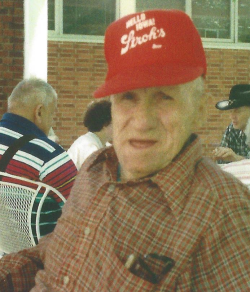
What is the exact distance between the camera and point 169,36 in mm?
1228

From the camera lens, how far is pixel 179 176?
1.25m

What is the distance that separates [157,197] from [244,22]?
759 centimetres

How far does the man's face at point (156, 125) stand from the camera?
127 centimetres

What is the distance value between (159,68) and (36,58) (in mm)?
4027

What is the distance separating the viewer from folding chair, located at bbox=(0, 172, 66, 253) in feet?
7.71

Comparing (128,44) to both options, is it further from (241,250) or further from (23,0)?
(23,0)

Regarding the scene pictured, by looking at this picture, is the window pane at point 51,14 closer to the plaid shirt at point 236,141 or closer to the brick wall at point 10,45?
the brick wall at point 10,45

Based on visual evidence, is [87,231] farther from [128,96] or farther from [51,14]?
[51,14]

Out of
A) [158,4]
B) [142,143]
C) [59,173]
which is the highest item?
[158,4]

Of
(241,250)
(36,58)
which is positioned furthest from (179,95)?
(36,58)

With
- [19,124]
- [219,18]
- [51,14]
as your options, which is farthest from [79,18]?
[19,124]

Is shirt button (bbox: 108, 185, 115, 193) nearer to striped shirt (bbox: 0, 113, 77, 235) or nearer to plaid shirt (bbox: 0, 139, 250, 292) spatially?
plaid shirt (bbox: 0, 139, 250, 292)

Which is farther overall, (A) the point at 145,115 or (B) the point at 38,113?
(B) the point at 38,113

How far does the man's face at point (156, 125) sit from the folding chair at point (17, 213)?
1.14 metres
